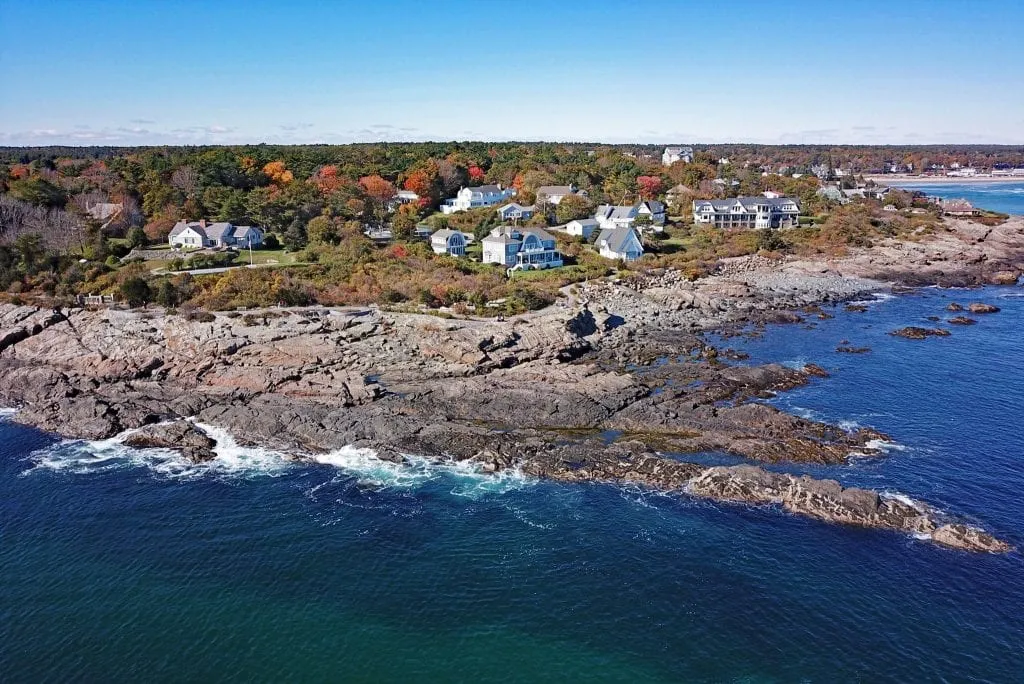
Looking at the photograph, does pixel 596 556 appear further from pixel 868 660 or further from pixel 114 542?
pixel 114 542

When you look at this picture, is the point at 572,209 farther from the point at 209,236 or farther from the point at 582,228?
the point at 209,236

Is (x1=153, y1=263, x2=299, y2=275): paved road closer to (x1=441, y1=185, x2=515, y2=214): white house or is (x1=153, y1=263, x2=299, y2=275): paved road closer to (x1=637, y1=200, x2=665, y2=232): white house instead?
(x1=441, y1=185, x2=515, y2=214): white house

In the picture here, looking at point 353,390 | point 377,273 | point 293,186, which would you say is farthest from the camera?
point 293,186

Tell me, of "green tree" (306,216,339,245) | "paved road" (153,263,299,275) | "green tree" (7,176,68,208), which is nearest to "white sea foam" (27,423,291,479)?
"paved road" (153,263,299,275)

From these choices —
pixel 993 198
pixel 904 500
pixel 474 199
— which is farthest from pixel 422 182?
pixel 993 198

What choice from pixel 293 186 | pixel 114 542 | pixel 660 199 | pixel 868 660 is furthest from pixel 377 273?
pixel 660 199

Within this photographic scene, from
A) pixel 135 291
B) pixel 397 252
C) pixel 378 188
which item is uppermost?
pixel 378 188
